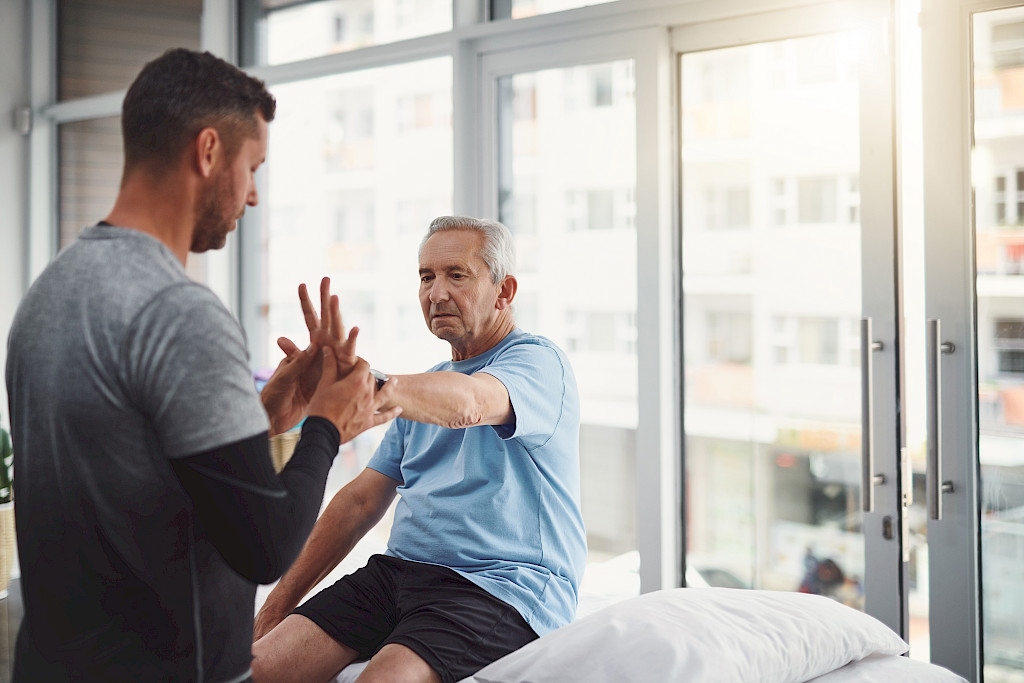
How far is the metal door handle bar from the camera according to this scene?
2.11 meters

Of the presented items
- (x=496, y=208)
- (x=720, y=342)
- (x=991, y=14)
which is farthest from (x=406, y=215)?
(x=991, y=14)

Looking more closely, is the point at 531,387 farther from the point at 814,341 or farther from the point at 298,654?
the point at 814,341

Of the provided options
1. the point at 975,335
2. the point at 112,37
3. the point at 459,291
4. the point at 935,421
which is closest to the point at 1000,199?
the point at 975,335

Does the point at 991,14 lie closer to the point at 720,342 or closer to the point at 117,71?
the point at 720,342

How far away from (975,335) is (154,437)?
5.93ft

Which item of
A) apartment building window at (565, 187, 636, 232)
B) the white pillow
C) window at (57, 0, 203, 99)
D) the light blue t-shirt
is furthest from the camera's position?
window at (57, 0, 203, 99)

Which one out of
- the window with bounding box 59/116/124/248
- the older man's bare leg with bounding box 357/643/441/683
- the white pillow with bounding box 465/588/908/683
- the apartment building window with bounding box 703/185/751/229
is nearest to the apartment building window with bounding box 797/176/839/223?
the apartment building window with bounding box 703/185/751/229

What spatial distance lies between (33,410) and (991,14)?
2.07m

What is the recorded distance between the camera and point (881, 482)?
2137 mm

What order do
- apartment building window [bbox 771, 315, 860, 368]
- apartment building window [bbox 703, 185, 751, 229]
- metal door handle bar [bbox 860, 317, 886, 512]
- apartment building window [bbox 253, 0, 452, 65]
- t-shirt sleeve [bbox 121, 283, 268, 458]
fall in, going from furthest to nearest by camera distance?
apartment building window [bbox 253, 0, 452, 65] → apartment building window [bbox 703, 185, 751, 229] → apartment building window [bbox 771, 315, 860, 368] → metal door handle bar [bbox 860, 317, 886, 512] → t-shirt sleeve [bbox 121, 283, 268, 458]

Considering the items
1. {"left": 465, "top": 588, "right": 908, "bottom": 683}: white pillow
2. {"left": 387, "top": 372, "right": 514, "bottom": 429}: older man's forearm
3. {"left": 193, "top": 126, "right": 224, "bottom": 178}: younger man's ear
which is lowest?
{"left": 465, "top": 588, "right": 908, "bottom": 683}: white pillow

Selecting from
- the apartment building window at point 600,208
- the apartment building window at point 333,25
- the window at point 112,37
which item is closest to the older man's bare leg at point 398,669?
the apartment building window at point 600,208

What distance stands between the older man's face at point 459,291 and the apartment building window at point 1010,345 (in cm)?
114

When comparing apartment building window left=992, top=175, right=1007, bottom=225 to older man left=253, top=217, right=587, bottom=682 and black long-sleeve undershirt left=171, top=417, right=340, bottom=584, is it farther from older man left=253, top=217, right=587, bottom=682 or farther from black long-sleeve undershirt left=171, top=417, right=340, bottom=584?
black long-sleeve undershirt left=171, top=417, right=340, bottom=584
